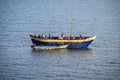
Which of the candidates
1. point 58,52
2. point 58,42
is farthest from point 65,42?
point 58,52

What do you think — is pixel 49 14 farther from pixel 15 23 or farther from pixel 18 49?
pixel 18 49

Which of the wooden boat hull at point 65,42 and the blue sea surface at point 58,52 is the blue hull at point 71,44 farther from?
the blue sea surface at point 58,52

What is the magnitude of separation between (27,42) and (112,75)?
97.3ft

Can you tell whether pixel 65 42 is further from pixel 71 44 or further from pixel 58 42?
pixel 58 42

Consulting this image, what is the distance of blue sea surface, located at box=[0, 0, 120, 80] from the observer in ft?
381

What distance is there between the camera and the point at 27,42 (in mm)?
140500

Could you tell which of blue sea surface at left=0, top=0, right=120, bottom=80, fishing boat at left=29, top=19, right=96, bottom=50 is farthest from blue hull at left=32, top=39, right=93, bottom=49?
blue sea surface at left=0, top=0, right=120, bottom=80

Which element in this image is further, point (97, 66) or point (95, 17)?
point (95, 17)

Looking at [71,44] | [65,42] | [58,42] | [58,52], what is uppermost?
[58,42]

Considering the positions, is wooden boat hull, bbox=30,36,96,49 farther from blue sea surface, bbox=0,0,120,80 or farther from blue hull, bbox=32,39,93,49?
blue sea surface, bbox=0,0,120,80

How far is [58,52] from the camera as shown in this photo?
433 ft

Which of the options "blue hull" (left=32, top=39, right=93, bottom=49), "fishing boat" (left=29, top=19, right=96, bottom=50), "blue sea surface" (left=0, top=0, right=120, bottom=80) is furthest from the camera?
"blue hull" (left=32, top=39, right=93, bottom=49)

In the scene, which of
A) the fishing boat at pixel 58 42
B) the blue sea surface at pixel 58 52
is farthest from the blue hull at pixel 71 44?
the blue sea surface at pixel 58 52

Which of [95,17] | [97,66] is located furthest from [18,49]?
[95,17]
